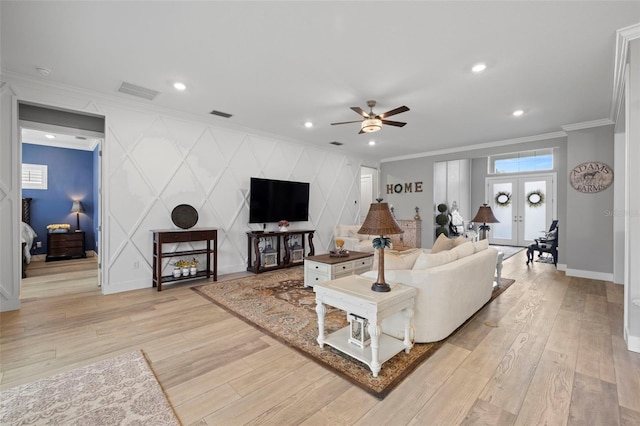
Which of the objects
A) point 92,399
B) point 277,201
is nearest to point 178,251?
point 277,201

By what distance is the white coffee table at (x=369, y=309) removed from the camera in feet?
6.79

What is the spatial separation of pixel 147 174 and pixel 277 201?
237cm

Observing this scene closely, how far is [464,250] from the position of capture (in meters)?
3.17

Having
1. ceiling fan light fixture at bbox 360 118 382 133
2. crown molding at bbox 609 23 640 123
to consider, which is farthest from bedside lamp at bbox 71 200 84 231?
crown molding at bbox 609 23 640 123

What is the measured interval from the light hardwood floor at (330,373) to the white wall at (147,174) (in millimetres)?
738

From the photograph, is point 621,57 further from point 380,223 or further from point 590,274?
point 590,274

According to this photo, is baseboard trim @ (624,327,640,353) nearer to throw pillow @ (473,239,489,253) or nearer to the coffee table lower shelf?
throw pillow @ (473,239,489,253)

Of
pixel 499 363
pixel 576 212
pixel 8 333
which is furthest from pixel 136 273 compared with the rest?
pixel 576 212

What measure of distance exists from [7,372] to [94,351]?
1.69ft

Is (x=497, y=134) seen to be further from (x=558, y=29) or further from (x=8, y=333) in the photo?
(x=8, y=333)

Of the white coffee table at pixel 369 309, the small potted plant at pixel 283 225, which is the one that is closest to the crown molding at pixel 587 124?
the white coffee table at pixel 369 309

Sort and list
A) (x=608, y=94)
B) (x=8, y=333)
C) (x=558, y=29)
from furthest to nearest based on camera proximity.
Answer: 1. (x=608, y=94)
2. (x=8, y=333)
3. (x=558, y=29)

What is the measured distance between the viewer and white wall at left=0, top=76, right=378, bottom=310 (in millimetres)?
3414

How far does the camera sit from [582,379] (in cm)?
206
